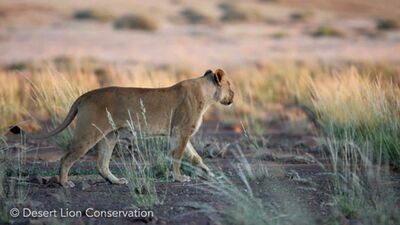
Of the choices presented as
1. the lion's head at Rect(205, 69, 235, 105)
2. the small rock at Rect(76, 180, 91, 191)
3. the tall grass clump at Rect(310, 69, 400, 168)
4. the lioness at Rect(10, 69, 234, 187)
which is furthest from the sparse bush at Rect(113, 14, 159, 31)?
the small rock at Rect(76, 180, 91, 191)

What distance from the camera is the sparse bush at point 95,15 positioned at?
42.9m

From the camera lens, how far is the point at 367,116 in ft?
35.0

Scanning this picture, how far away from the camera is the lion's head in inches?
403

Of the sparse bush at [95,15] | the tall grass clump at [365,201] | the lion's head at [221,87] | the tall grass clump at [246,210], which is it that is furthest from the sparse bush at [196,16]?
the tall grass clump at [246,210]

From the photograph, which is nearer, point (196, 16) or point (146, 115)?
point (146, 115)

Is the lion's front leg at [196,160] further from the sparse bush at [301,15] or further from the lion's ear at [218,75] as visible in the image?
the sparse bush at [301,15]

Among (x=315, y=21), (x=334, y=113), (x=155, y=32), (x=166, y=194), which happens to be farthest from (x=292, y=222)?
(x=315, y=21)

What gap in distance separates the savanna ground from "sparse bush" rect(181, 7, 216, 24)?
6.80m

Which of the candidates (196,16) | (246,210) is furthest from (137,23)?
(246,210)

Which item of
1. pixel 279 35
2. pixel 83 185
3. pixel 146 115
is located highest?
pixel 146 115

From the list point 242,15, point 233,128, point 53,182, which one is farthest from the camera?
point 242,15

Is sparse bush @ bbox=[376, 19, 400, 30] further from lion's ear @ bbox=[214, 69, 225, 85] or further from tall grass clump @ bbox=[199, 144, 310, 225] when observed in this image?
tall grass clump @ bbox=[199, 144, 310, 225]

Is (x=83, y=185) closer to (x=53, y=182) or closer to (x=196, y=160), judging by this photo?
(x=53, y=182)

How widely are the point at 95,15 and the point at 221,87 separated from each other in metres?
33.8
